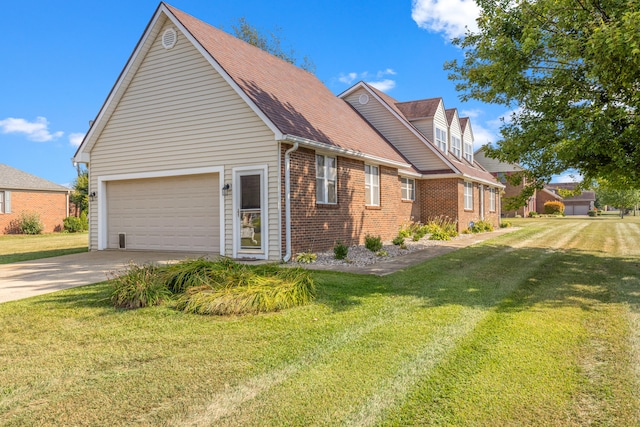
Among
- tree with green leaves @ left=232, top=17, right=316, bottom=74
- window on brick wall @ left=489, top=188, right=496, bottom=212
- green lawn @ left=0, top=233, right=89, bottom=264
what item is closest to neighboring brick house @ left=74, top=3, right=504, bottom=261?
green lawn @ left=0, top=233, right=89, bottom=264

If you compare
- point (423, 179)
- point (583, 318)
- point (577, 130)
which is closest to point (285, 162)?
point (577, 130)

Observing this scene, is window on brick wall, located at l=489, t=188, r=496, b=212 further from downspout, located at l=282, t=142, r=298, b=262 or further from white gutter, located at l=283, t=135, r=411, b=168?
downspout, located at l=282, t=142, r=298, b=262

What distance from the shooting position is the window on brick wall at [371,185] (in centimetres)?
1589

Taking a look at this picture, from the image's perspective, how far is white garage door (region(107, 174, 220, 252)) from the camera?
13070 mm

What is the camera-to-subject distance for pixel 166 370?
3.97 meters

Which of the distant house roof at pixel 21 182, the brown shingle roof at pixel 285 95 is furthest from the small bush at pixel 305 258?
the distant house roof at pixel 21 182

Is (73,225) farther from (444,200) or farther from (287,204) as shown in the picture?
(444,200)

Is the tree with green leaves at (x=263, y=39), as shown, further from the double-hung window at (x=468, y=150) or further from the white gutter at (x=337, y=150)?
the white gutter at (x=337, y=150)

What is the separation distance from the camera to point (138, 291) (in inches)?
251

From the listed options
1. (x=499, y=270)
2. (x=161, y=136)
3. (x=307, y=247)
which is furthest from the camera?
(x=161, y=136)

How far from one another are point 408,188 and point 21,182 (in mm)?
26925

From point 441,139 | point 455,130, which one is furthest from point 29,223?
point 455,130

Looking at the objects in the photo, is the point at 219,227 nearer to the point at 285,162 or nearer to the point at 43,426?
the point at 285,162

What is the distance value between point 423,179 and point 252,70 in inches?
443
